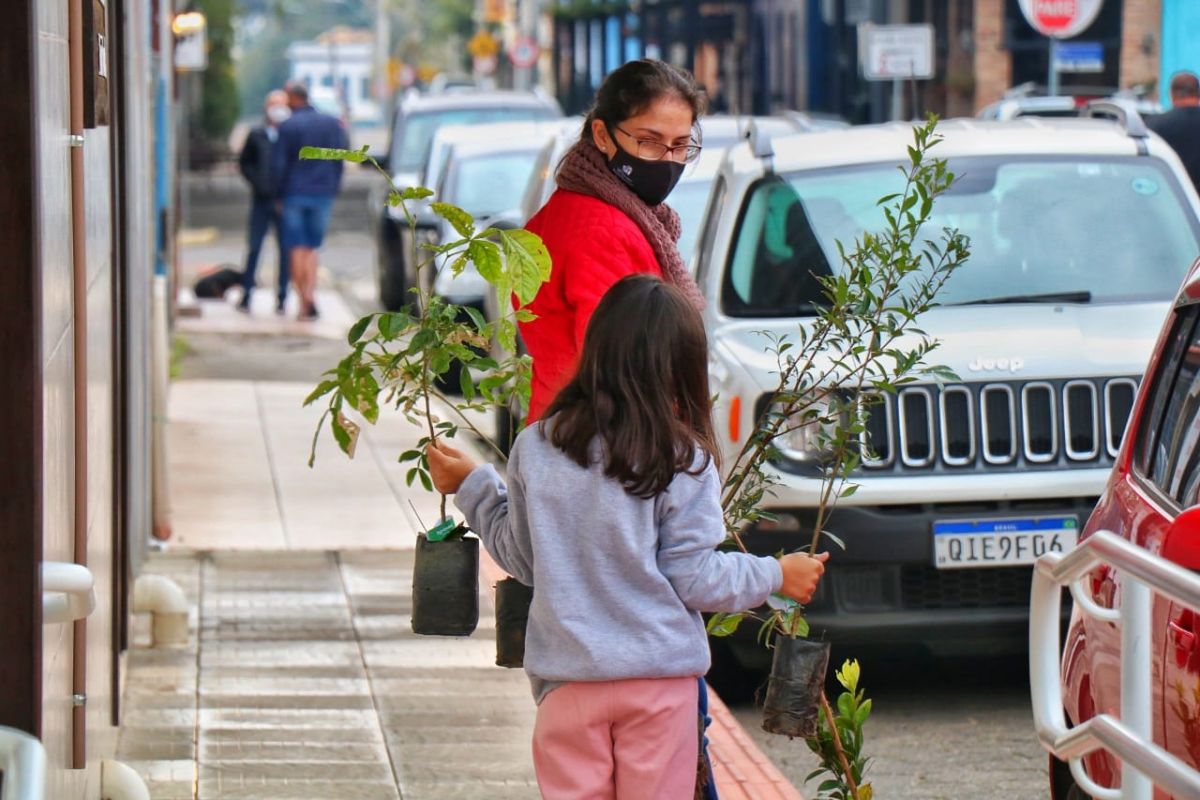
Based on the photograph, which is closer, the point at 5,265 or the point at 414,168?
the point at 5,265

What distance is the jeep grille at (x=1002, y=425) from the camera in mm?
6758

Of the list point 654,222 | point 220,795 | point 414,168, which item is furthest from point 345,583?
point 414,168

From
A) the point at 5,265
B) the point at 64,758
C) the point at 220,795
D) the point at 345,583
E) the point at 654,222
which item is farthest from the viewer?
the point at 345,583

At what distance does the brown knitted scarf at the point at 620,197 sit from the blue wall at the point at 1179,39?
2394 centimetres

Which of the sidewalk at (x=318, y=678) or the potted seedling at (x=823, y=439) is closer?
the potted seedling at (x=823, y=439)

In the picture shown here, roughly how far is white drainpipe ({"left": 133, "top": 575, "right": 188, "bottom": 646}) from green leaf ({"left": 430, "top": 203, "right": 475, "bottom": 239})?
3432 mm

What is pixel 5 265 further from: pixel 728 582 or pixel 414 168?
pixel 414 168

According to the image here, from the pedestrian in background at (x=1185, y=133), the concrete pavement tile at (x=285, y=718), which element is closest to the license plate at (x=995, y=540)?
the concrete pavement tile at (x=285, y=718)

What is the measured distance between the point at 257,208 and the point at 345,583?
518 inches

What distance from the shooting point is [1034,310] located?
7.22 metres

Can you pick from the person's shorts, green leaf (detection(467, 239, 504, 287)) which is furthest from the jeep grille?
the person's shorts

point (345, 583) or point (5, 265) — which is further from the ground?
point (5, 265)

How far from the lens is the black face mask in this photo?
178 inches

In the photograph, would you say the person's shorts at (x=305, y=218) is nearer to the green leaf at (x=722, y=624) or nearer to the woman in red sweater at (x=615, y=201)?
the woman in red sweater at (x=615, y=201)
